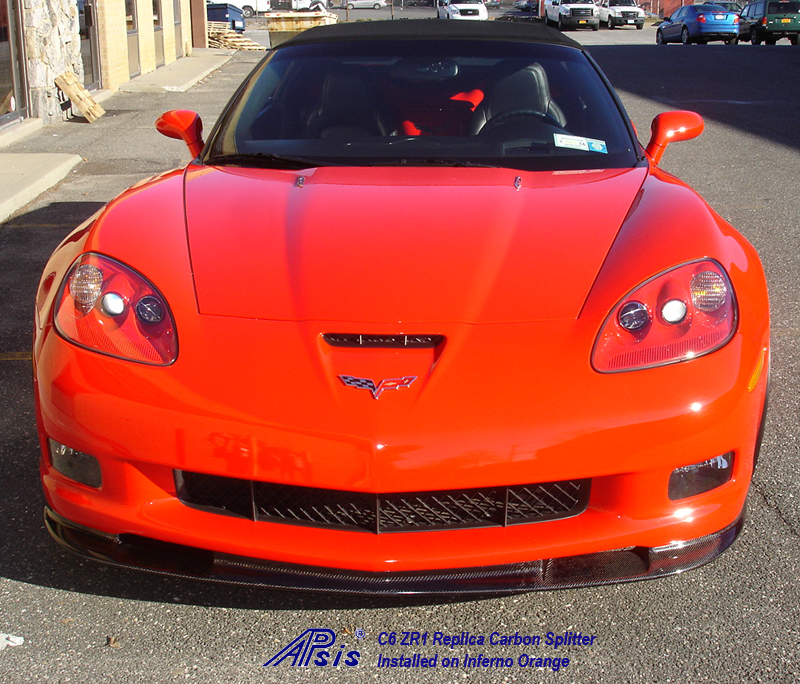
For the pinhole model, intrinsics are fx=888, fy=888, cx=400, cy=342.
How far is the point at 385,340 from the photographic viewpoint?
2201 mm

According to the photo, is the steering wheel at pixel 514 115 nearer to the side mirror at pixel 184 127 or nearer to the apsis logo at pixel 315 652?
the side mirror at pixel 184 127

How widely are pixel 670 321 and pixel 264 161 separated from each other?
1.63 metres

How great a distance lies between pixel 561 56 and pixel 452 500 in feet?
7.84

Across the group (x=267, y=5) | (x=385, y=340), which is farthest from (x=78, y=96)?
(x=267, y=5)

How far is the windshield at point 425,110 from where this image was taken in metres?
3.24

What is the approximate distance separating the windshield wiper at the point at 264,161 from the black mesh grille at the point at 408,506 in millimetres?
1406

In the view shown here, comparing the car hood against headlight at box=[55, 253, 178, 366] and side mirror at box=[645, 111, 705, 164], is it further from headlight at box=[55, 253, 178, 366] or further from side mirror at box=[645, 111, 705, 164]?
side mirror at box=[645, 111, 705, 164]

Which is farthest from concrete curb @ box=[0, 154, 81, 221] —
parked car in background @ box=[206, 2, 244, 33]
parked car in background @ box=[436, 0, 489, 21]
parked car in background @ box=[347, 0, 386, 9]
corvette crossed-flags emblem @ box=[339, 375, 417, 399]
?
parked car in background @ box=[347, 0, 386, 9]

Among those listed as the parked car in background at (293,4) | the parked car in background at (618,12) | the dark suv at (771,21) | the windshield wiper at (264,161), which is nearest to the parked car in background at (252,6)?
the parked car in background at (293,4)

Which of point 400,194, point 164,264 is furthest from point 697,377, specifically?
point 164,264

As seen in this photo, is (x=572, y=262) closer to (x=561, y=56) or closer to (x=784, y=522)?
(x=784, y=522)

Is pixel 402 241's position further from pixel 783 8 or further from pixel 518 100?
pixel 783 8

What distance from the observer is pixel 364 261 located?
8.00 feet

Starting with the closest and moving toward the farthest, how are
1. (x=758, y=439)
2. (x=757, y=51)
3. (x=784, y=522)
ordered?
(x=758, y=439)
(x=784, y=522)
(x=757, y=51)
